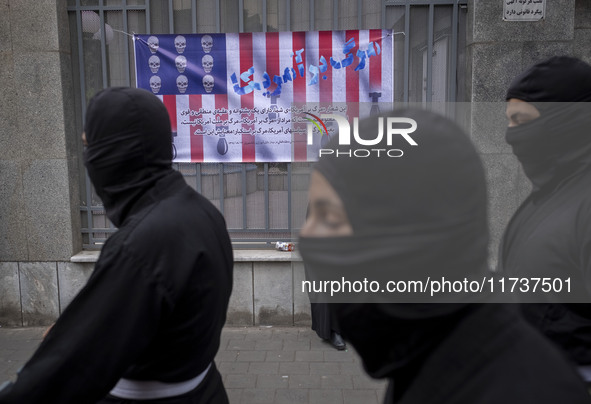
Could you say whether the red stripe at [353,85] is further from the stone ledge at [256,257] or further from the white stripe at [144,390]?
the white stripe at [144,390]

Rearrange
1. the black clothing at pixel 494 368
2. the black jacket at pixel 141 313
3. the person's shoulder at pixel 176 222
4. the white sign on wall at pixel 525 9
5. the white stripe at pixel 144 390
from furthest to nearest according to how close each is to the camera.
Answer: the white sign on wall at pixel 525 9 → the white stripe at pixel 144 390 → the person's shoulder at pixel 176 222 → the black jacket at pixel 141 313 → the black clothing at pixel 494 368

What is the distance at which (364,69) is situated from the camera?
5.47 metres

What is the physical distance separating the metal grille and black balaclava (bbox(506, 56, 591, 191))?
3.19 meters

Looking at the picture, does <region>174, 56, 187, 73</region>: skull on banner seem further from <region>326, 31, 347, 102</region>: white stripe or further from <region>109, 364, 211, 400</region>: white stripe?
<region>109, 364, 211, 400</region>: white stripe

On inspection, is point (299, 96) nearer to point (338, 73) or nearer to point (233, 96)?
point (338, 73)

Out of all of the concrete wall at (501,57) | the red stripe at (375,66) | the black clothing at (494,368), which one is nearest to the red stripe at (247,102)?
the red stripe at (375,66)

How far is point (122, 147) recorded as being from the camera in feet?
6.50

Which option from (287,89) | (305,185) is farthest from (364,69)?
(305,185)

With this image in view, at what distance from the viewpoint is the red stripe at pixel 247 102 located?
18.1ft

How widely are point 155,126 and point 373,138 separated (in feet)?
3.55

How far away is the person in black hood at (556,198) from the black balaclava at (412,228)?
114 centimetres

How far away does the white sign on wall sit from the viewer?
5109 millimetres

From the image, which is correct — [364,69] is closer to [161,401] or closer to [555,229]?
[555,229]

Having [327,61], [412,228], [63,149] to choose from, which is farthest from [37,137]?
[412,228]
